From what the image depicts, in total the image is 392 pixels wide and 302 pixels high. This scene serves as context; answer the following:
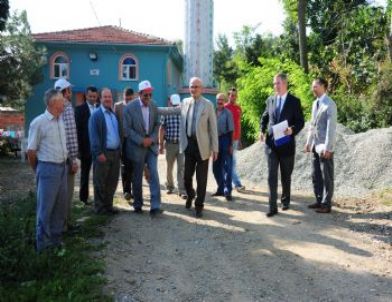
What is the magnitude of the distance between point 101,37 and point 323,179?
2448cm

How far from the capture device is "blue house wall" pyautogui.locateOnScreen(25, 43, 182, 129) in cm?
2995

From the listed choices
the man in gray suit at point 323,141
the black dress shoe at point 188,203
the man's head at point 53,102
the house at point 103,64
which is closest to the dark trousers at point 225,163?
the black dress shoe at point 188,203

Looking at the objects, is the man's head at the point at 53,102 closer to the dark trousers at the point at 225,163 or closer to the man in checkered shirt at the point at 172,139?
the man in checkered shirt at the point at 172,139

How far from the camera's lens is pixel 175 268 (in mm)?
5586

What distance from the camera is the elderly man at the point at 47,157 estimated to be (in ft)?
18.3

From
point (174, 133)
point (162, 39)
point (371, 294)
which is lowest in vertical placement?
point (371, 294)

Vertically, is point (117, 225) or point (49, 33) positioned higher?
point (49, 33)

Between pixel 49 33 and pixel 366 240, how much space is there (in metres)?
27.7

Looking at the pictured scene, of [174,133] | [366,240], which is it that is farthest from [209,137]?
[366,240]

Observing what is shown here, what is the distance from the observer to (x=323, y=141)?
796cm

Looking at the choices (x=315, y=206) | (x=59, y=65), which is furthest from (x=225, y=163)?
(x=59, y=65)

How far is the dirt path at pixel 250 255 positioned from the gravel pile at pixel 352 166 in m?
A: 1.89

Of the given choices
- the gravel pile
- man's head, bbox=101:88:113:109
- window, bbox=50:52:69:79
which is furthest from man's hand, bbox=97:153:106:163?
window, bbox=50:52:69:79

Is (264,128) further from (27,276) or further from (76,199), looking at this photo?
(27,276)
